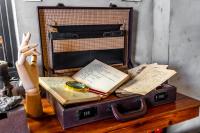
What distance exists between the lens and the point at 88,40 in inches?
44.1

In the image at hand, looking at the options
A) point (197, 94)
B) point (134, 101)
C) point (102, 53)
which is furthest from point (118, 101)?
point (197, 94)

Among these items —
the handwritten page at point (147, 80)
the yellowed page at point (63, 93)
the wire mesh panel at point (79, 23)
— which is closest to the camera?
the yellowed page at point (63, 93)

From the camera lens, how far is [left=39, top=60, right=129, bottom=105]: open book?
78cm

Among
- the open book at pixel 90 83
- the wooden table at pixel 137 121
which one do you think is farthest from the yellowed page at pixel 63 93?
the wooden table at pixel 137 121

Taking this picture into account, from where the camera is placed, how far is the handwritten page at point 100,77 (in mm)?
897

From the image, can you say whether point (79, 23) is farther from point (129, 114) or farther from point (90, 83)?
point (129, 114)

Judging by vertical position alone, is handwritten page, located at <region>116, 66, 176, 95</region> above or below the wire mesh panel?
below

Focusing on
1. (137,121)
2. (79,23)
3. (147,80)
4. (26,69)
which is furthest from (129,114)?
(79,23)

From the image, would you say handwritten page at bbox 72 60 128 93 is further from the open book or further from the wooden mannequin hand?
the wooden mannequin hand

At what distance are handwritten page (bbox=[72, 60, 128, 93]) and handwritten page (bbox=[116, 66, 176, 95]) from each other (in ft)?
0.14

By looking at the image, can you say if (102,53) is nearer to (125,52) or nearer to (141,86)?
(125,52)

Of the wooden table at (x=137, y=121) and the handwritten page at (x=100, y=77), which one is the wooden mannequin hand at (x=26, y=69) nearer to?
the wooden table at (x=137, y=121)

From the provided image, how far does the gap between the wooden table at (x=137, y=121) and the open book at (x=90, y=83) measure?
0.34 feet

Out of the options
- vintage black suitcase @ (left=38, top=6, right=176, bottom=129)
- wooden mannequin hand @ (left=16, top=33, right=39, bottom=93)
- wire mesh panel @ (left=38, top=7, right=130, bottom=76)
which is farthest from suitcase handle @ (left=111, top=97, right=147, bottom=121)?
wire mesh panel @ (left=38, top=7, right=130, bottom=76)
